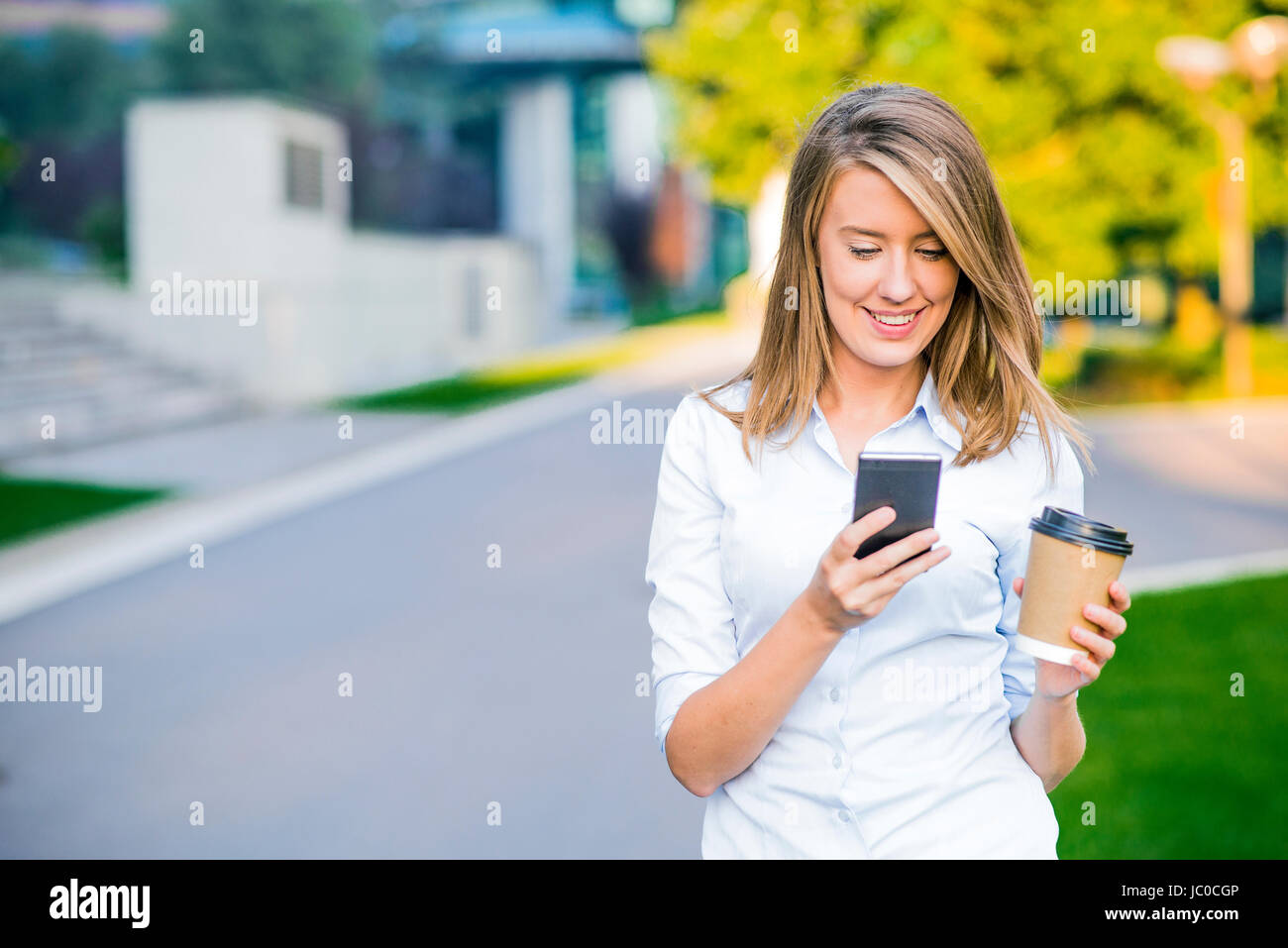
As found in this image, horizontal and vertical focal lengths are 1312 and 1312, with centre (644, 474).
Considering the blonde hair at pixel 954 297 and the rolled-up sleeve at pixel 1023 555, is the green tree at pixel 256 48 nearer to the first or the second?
the blonde hair at pixel 954 297

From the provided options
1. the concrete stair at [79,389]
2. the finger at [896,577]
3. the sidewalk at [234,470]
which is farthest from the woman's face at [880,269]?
the concrete stair at [79,389]

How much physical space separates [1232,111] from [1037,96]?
139 inches

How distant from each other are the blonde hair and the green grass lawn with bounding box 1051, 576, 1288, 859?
2.70 metres

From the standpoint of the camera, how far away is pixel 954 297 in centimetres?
213

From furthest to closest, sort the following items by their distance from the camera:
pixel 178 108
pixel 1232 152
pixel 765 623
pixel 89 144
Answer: pixel 89 144, pixel 1232 152, pixel 178 108, pixel 765 623

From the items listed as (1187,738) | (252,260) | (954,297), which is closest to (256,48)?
(252,260)

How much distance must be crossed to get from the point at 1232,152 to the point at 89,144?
95.9ft

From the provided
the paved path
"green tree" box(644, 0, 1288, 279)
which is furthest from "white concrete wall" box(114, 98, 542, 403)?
the paved path

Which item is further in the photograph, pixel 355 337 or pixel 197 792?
pixel 355 337
